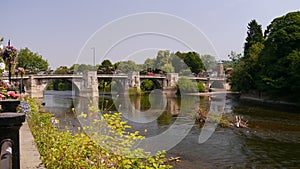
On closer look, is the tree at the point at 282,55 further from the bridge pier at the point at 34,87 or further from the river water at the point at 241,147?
the bridge pier at the point at 34,87

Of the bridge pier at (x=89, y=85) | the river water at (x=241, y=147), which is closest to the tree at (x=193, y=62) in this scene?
the bridge pier at (x=89, y=85)

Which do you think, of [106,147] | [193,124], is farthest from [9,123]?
[193,124]

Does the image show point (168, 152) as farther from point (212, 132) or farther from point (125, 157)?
point (125, 157)

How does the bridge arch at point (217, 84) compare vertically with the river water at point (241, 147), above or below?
above

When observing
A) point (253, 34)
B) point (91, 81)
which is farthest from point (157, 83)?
point (253, 34)

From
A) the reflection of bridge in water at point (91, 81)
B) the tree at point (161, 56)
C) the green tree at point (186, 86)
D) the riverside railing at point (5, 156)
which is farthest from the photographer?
the green tree at point (186, 86)

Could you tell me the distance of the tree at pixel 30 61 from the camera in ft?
229

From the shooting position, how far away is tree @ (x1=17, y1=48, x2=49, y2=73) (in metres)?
69.8

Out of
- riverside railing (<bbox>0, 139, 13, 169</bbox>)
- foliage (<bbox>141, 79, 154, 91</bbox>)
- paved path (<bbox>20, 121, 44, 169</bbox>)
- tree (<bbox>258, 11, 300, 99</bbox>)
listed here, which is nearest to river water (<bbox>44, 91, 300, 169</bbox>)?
paved path (<bbox>20, 121, 44, 169</bbox>)

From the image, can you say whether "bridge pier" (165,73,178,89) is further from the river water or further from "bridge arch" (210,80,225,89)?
the river water

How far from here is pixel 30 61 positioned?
234 ft

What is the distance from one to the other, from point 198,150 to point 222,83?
2347 inches

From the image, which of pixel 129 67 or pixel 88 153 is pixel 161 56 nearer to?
pixel 88 153

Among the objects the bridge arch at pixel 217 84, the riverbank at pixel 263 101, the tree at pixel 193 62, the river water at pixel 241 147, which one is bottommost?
the river water at pixel 241 147
